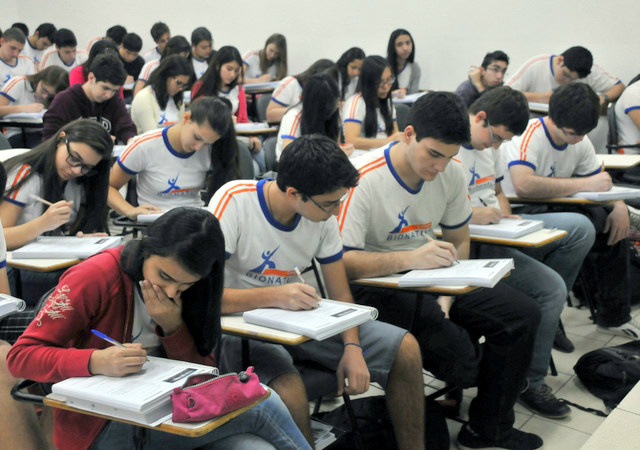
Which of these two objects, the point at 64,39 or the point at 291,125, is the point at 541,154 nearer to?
the point at 291,125

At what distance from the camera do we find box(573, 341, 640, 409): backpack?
8.59ft

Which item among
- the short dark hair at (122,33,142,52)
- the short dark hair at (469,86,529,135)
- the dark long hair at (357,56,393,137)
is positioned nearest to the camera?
the short dark hair at (469,86,529,135)

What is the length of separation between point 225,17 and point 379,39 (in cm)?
222

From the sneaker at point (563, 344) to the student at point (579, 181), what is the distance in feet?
0.97

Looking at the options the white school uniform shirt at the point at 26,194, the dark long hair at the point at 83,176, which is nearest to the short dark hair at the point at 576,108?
the dark long hair at the point at 83,176

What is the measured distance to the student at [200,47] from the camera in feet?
21.9

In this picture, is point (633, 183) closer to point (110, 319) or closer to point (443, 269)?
point (443, 269)

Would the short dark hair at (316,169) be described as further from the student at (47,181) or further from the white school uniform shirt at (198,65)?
the white school uniform shirt at (198,65)

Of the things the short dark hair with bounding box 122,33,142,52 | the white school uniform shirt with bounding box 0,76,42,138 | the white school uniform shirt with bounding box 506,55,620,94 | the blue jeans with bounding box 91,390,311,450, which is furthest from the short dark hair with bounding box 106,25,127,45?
the blue jeans with bounding box 91,390,311,450

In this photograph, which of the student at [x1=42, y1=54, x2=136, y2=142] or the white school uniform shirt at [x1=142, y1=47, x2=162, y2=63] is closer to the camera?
the student at [x1=42, y1=54, x2=136, y2=142]

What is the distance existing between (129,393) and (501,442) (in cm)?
149

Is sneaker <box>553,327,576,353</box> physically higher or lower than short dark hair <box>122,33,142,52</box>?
lower

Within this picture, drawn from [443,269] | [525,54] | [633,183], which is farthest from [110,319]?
[525,54]

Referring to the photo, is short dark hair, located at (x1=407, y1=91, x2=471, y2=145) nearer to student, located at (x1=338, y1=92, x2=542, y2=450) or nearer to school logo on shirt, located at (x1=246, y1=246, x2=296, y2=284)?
student, located at (x1=338, y1=92, x2=542, y2=450)
